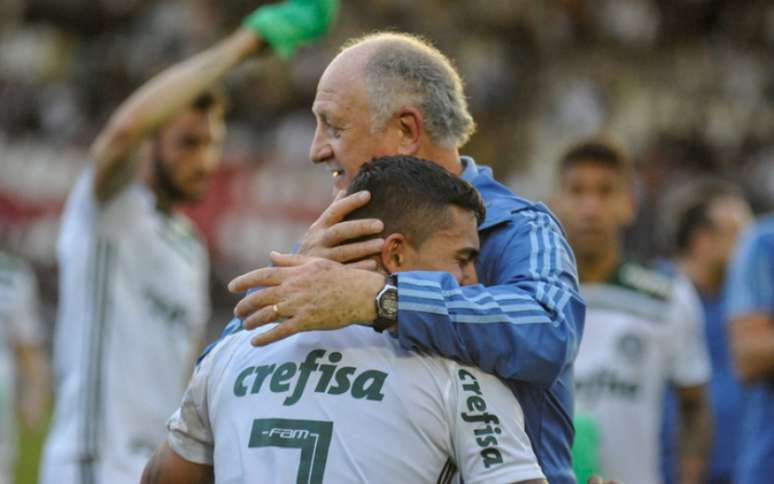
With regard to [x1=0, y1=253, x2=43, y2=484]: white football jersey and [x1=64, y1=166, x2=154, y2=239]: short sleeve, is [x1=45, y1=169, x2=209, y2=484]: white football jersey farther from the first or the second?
[x1=0, y1=253, x2=43, y2=484]: white football jersey

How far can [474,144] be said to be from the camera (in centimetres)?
1939

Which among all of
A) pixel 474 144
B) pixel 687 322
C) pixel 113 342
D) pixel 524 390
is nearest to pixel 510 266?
pixel 524 390

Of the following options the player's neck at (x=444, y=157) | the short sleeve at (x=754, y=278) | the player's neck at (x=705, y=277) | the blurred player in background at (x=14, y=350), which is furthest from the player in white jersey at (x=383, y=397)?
the blurred player in background at (x=14, y=350)

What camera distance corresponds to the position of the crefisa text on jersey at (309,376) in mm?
3047

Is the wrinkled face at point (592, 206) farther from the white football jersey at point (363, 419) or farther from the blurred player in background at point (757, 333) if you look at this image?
the white football jersey at point (363, 419)

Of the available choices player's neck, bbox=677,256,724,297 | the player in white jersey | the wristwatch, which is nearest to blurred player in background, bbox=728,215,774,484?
player's neck, bbox=677,256,724,297

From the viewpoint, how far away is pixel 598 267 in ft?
22.5

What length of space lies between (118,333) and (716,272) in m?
3.71

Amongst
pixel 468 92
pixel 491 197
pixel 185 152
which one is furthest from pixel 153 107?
pixel 468 92

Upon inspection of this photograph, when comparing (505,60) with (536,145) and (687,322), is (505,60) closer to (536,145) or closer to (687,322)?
(536,145)

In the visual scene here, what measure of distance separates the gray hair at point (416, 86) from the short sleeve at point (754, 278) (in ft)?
7.83

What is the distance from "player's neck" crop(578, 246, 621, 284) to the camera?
6.82 m

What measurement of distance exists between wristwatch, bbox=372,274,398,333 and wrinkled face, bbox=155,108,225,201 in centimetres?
341

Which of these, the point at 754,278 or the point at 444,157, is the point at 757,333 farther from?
the point at 444,157
